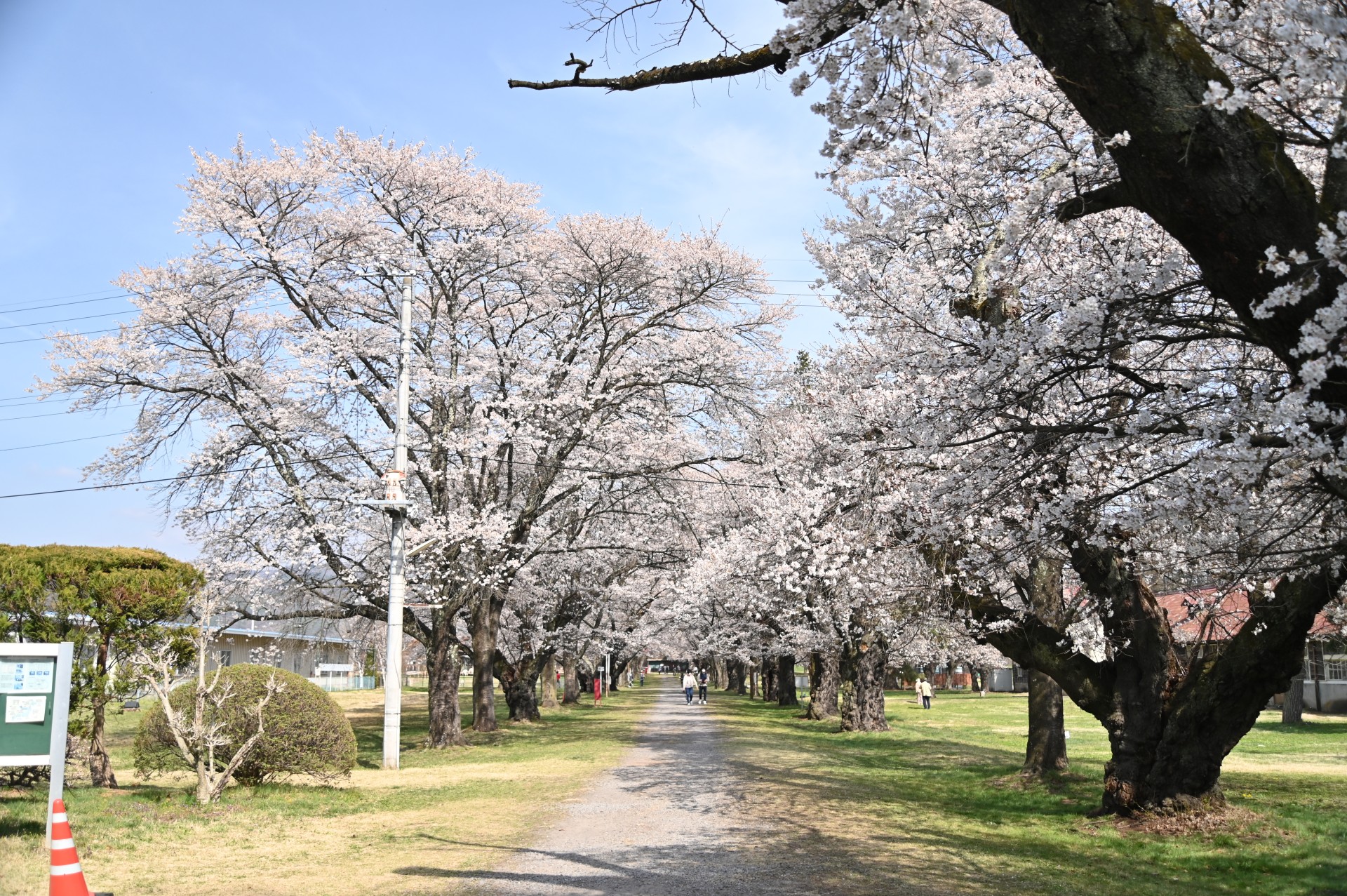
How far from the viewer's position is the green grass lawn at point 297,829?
8.05 m

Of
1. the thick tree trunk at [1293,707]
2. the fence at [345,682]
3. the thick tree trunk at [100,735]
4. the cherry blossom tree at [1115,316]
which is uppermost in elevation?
the cherry blossom tree at [1115,316]

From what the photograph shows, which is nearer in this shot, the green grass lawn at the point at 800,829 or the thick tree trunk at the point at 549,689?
the green grass lawn at the point at 800,829

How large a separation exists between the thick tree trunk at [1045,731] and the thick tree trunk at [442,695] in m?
12.3

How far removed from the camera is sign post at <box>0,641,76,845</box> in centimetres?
966

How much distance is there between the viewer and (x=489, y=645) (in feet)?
79.4

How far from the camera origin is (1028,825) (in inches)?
450

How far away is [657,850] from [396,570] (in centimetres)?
903

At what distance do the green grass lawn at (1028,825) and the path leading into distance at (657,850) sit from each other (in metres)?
0.53

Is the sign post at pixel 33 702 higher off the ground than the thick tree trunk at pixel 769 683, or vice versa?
the sign post at pixel 33 702

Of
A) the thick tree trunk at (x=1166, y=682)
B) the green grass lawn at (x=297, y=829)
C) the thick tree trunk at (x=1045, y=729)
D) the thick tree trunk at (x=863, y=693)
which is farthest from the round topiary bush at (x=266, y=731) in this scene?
the thick tree trunk at (x=863, y=693)

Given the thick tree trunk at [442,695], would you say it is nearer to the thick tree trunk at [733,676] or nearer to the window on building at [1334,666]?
the window on building at [1334,666]

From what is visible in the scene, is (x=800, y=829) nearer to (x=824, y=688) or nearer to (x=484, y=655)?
(x=484, y=655)

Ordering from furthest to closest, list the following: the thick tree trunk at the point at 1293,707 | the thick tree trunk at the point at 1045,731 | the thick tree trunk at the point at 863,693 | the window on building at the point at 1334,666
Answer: the window on building at the point at 1334,666 → the thick tree trunk at the point at 1293,707 → the thick tree trunk at the point at 863,693 → the thick tree trunk at the point at 1045,731

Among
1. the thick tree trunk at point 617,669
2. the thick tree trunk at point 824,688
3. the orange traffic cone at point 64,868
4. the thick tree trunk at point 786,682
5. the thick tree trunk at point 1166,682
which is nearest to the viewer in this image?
the orange traffic cone at point 64,868
